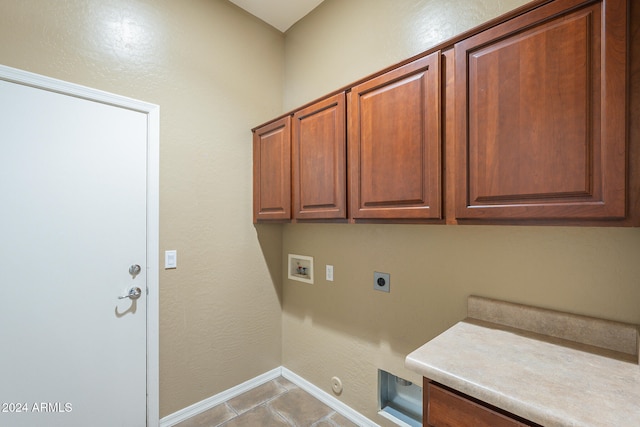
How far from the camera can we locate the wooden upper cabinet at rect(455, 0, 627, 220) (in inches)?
33.3

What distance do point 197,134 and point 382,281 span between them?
164cm

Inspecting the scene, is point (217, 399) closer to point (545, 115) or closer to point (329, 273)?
point (329, 273)

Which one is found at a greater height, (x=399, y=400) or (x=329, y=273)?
(x=329, y=273)

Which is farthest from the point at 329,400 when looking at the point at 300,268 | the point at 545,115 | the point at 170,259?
the point at 545,115

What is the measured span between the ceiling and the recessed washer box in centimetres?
200

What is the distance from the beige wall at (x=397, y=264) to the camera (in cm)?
114

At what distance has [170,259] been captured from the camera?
6.22 ft

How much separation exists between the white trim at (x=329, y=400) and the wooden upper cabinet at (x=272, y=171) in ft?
4.46

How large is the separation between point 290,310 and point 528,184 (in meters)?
2.02

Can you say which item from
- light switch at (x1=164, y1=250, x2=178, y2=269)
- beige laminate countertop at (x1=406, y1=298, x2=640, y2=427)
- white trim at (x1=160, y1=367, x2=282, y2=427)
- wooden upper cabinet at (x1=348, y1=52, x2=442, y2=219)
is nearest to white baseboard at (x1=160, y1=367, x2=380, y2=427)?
white trim at (x1=160, y1=367, x2=282, y2=427)

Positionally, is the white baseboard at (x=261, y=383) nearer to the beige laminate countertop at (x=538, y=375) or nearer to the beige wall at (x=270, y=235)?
the beige wall at (x=270, y=235)

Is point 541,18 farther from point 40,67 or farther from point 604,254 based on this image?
point 40,67

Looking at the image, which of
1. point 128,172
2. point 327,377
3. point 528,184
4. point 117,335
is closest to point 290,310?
point 327,377

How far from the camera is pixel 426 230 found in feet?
5.28
